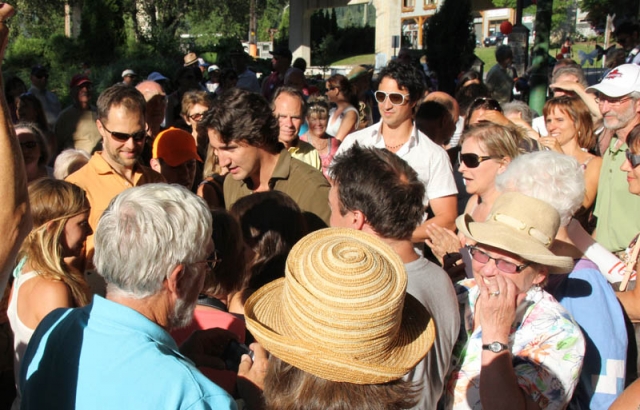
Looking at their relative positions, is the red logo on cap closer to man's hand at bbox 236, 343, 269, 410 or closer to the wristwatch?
the wristwatch

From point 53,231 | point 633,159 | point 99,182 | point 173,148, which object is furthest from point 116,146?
point 633,159

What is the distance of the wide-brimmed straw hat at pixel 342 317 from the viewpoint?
1.67 metres

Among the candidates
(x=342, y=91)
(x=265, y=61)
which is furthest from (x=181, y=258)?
(x=265, y=61)

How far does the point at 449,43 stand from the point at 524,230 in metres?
15.0

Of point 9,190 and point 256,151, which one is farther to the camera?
point 256,151

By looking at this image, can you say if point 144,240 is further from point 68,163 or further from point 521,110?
point 521,110

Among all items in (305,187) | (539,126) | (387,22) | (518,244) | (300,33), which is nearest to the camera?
(518,244)

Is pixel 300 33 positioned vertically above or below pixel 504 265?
above

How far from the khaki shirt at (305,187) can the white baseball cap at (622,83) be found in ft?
8.35

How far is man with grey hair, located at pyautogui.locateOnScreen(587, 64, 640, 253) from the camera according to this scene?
428cm

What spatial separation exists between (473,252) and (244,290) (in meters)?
1.04

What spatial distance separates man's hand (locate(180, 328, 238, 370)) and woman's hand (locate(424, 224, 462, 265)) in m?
1.66

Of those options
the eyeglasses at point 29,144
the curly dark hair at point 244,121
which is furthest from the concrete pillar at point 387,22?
the curly dark hair at point 244,121

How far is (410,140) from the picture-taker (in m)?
4.55
